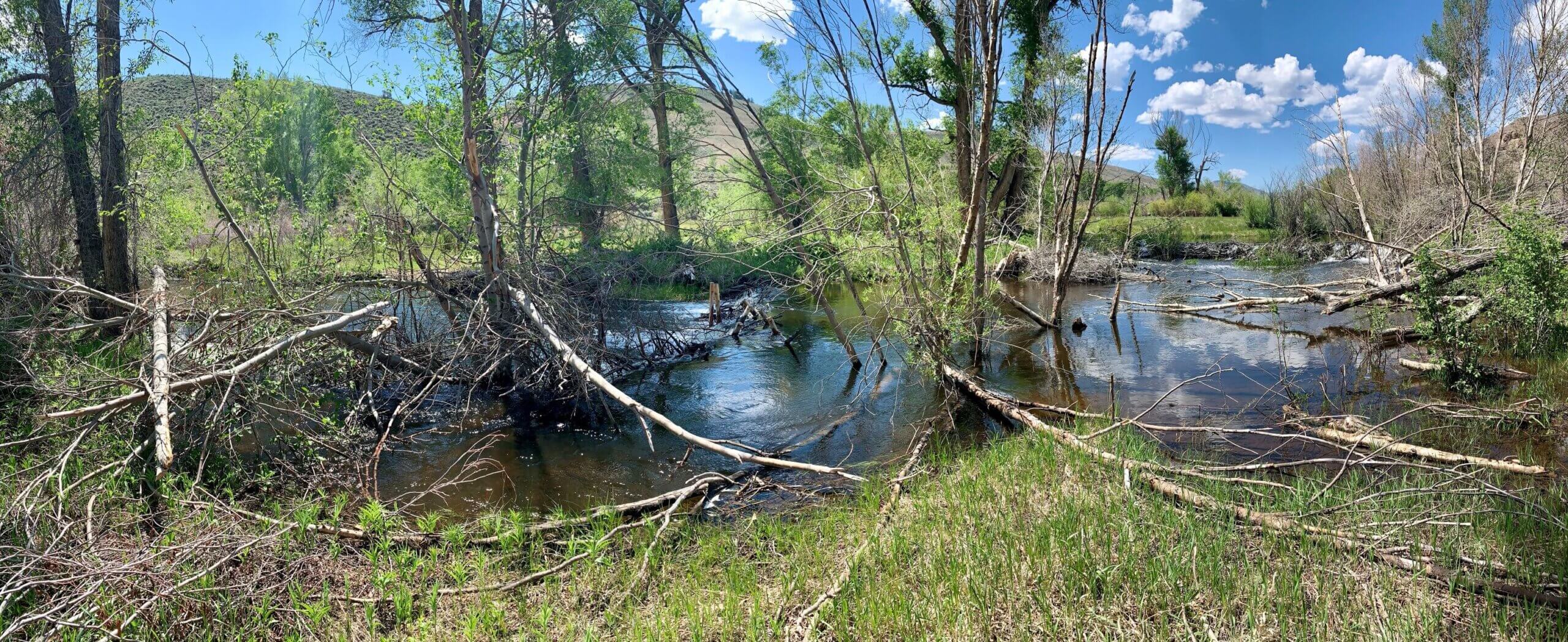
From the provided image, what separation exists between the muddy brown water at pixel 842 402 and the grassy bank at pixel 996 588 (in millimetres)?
1316

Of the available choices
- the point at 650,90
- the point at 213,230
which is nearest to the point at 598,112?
the point at 650,90

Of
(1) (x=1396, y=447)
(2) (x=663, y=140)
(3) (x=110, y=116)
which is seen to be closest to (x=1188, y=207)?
(2) (x=663, y=140)

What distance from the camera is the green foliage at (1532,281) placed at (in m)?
8.32

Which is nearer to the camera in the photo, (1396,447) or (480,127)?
(1396,447)

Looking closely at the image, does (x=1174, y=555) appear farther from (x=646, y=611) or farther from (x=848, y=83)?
(x=848, y=83)

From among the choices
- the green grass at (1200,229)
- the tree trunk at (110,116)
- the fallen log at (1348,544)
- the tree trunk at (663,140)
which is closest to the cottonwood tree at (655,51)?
the tree trunk at (663,140)

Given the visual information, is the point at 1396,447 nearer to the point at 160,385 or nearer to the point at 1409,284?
the point at 1409,284

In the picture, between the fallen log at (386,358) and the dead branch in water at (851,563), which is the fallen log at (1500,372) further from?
the fallen log at (386,358)

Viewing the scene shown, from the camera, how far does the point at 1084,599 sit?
11.6 feet

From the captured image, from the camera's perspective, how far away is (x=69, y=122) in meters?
9.88

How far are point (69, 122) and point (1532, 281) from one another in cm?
1882

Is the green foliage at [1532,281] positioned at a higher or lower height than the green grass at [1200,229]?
lower

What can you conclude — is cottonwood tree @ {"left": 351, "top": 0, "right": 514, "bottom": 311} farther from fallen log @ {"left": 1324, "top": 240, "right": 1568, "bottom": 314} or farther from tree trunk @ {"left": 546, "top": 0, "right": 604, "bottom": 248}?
fallen log @ {"left": 1324, "top": 240, "right": 1568, "bottom": 314}

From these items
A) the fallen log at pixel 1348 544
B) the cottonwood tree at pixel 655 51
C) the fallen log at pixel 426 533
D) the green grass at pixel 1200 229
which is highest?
the cottonwood tree at pixel 655 51
